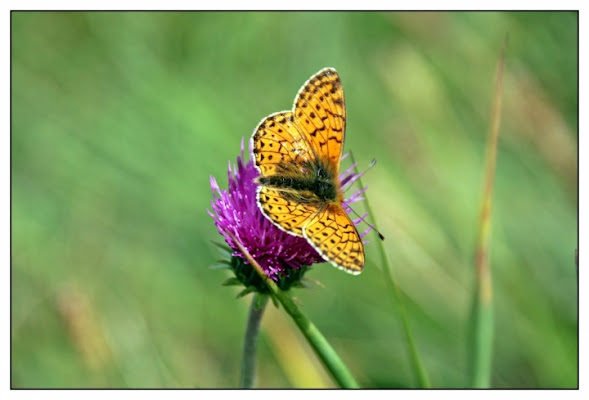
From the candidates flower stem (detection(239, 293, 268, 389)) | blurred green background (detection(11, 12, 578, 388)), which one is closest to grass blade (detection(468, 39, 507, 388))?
flower stem (detection(239, 293, 268, 389))

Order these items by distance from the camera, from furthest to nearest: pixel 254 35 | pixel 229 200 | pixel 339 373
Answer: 1. pixel 254 35
2. pixel 229 200
3. pixel 339 373

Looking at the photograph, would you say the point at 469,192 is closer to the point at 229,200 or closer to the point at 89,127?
the point at 229,200

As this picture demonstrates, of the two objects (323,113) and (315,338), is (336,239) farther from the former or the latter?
(323,113)

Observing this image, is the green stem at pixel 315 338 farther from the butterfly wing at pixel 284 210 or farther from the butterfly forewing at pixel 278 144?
the butterfly forewing at pixel 278 144

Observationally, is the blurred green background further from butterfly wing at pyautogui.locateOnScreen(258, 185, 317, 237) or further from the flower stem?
butterfly wing at pyautogui.locateOnScreen(258, 185, 317, 237)

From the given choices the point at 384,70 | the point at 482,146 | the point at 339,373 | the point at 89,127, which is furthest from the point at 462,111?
the point at 339,373

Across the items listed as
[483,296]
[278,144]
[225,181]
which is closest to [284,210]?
[278,144]
